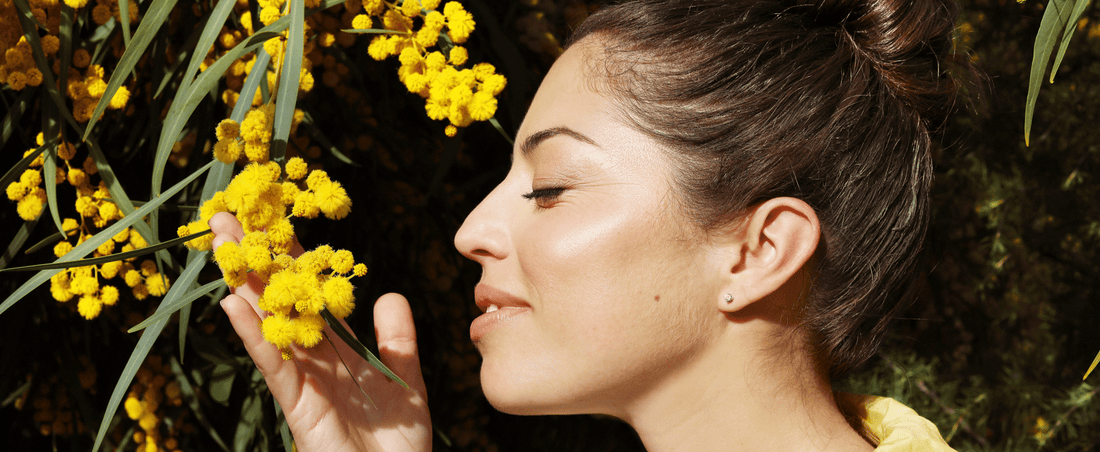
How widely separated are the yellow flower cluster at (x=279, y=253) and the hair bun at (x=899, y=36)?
1.94 feet

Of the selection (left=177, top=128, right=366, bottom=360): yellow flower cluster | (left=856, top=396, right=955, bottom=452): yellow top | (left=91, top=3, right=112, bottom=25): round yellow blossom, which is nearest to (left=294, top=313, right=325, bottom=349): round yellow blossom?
(left=177, top=128, right=366, bottom=360): yellow flower cluster

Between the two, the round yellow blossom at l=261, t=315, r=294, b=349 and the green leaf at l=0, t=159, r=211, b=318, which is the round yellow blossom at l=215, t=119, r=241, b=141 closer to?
the green leaf at l=0, t=159, r=211, b=318

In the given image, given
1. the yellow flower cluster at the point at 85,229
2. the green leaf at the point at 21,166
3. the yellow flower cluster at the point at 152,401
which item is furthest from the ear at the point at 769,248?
the yellow flower cluster at the point at 152,401

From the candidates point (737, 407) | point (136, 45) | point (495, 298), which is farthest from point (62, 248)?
point (737, 407)

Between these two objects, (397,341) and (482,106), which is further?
(397,341)

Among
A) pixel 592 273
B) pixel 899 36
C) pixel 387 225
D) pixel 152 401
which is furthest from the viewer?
pixel 387 225

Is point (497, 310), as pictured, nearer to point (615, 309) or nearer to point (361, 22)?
point (615, 309)

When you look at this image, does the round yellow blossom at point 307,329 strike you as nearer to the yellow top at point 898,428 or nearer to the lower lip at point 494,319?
the lower lip at point 494,319

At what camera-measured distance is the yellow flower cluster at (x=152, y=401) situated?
0.99 m

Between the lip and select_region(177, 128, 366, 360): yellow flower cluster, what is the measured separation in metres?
0.19

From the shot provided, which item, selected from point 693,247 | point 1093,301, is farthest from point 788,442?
point 1093,301

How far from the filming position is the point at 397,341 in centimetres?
80

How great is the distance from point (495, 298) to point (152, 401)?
2.01 ft

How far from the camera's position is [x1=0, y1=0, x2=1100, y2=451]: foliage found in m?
0.70
